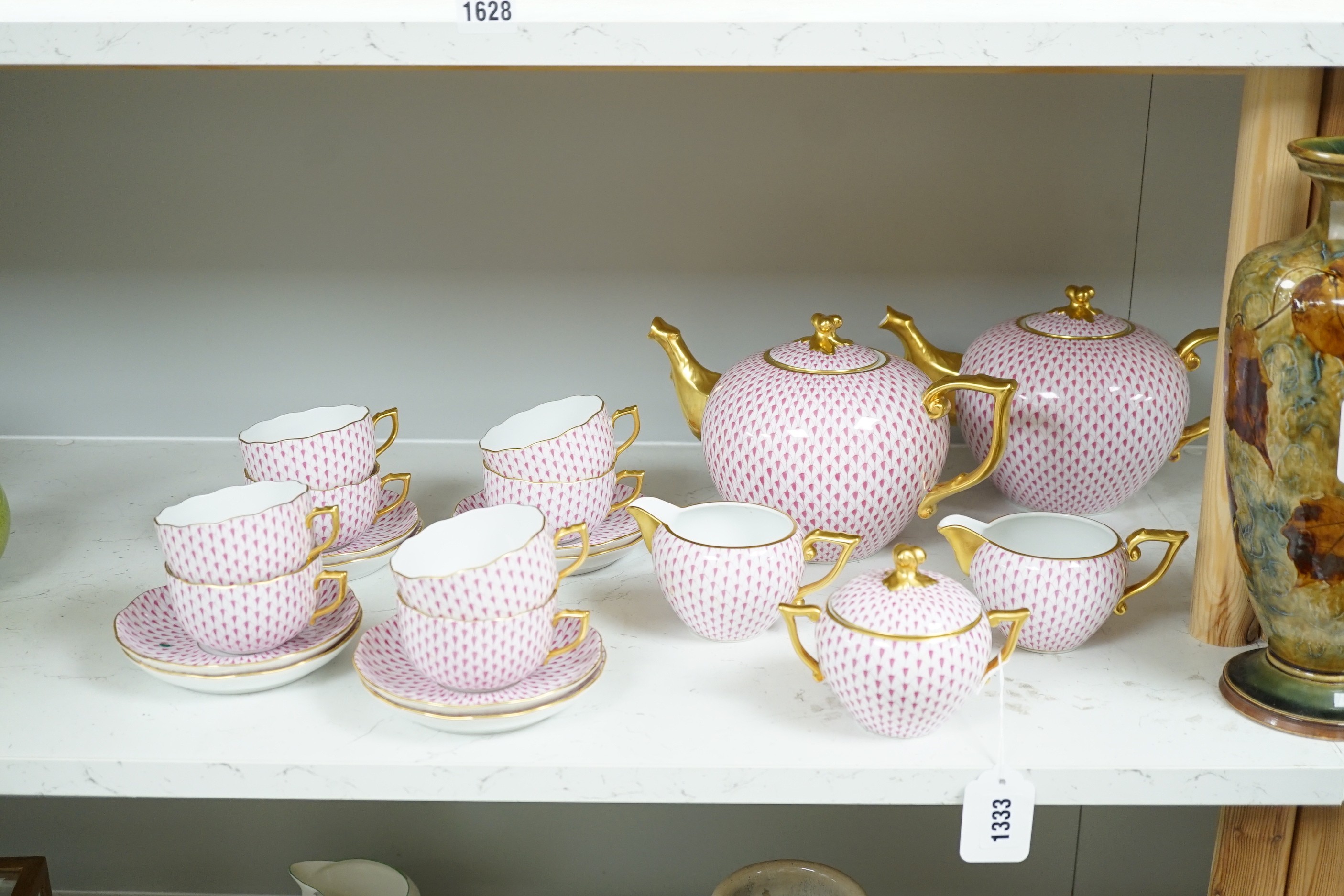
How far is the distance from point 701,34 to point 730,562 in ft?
1.20

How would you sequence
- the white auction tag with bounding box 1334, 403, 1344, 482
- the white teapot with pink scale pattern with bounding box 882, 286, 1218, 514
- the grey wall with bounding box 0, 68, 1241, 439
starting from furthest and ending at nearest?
the grey wall with bounding box 0, 68, 1241, 439 < the white teapot with pink scale pattern with bounding box 882, 286, 1218, 514 < the white auction tag with bounding box 1334, 403, 1344, 482

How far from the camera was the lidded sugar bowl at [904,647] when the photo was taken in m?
0.77

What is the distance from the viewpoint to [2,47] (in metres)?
0.78

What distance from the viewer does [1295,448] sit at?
744mm

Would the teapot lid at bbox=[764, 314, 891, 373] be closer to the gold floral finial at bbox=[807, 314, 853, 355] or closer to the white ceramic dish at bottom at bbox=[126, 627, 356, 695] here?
the gold floral finial at bbox=[807, 314, 853, 355]

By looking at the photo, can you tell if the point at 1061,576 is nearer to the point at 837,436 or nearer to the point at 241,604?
the point at 837,436

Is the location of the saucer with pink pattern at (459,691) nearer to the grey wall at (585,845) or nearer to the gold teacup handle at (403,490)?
the gold teacup handle at (403,490)

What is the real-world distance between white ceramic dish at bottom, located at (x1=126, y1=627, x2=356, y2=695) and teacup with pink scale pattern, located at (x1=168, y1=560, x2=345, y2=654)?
0.02m

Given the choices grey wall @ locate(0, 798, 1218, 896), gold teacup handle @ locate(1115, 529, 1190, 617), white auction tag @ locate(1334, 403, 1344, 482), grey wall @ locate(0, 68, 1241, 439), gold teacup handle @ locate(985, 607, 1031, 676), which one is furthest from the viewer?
grey wall @ locate(0, 798, 1218, 896)

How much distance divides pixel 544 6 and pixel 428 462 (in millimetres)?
622

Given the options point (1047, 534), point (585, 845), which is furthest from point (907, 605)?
point (585, 845)

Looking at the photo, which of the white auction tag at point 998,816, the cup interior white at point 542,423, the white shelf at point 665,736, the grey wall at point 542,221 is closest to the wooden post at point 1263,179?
the white shelf at point 665,736

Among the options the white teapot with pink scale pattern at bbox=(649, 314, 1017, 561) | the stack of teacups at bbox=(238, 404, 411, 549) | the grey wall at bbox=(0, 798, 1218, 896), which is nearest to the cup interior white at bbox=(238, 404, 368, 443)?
the stack of teacups at bbox=(238, 404, 411, 549)

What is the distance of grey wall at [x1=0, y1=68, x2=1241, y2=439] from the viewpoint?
122 cm
